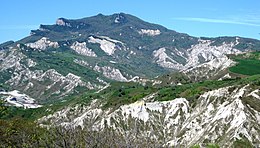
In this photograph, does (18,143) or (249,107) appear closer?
(18,143)

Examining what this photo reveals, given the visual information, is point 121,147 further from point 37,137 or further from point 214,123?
point 214,123

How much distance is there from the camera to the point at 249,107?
582 feet

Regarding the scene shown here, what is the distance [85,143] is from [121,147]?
18.3 ft

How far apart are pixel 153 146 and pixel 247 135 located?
361 ft

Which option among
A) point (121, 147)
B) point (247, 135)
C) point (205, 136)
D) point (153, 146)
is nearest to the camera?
point (121, 147)

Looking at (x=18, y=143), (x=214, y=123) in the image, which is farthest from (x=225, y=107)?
(x=18, y=143)

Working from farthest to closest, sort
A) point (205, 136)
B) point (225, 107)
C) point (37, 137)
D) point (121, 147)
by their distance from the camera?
1. point (225, 107)
2. point (205, 136)
3. point (37, 137)
4. point (121, 147)

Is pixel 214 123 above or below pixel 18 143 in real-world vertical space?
below

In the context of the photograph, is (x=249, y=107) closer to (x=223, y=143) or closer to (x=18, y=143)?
(x=223, y=143)

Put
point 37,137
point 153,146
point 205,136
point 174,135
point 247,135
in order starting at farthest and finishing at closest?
point 174,135 < point 205,136 < point 247,135 < point 37,137 < point 153,146

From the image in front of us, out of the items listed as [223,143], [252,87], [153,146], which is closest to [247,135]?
[223,143]

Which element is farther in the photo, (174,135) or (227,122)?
(174,135)

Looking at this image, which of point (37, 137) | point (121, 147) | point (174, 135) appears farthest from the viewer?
point (174, 135)

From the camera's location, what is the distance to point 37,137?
6619 cm
